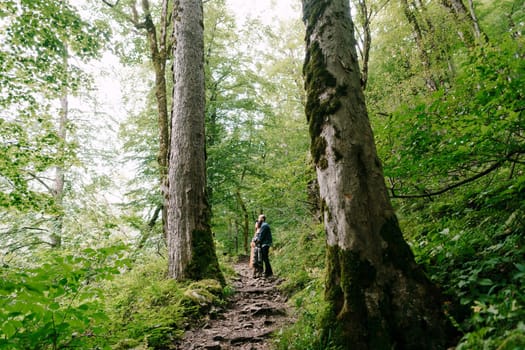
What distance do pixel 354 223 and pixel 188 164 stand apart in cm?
413

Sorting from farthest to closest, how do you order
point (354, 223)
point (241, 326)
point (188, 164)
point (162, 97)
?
1. point (162, 97)
2. point (188, 164)
3. point (241, 326)
4. point (354, 223)

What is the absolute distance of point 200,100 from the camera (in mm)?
6332

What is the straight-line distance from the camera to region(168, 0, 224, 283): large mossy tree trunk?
5.45 meters

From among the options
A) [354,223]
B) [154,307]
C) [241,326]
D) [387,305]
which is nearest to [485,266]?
[387,305]

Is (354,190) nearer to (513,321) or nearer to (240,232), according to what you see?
(513,321)

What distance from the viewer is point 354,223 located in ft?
8.63

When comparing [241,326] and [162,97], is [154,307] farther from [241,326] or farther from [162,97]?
[162,97]

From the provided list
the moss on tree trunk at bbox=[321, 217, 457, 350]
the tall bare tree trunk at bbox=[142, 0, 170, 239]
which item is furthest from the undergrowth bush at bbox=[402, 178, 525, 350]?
the tall bare tree trunk at bbox=[142, 0, 170, 239]

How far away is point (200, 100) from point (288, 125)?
31.1 ft

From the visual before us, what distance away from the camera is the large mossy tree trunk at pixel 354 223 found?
2318 mm

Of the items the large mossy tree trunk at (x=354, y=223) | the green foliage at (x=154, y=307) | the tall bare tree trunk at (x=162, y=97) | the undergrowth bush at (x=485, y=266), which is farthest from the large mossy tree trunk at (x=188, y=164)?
the undergrowth bush at (x=485, y=266)

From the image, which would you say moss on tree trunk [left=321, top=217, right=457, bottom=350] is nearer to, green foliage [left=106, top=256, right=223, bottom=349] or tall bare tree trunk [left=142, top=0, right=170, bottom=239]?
green foliage [left=106, top=256, right=223, bottom=349]

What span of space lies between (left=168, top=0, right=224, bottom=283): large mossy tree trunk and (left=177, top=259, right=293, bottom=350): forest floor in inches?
32.4

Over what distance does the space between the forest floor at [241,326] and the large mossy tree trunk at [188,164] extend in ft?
2.70
